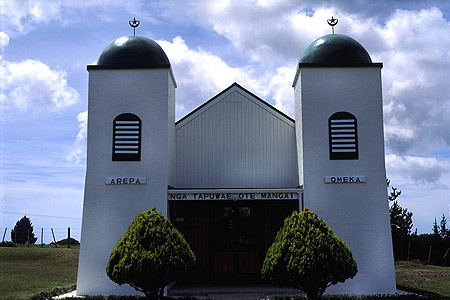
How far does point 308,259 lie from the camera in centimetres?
1050

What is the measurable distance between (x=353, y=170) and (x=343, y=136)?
1074 millimetres

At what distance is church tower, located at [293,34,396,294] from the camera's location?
14.2 meters

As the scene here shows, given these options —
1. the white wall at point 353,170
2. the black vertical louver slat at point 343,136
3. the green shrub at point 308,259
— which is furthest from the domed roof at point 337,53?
the green shrub at point 308,259

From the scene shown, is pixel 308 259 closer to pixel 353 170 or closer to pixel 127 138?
pixel 353 170

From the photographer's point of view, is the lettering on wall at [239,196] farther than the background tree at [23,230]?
No

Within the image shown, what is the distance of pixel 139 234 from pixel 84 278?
3995 mm

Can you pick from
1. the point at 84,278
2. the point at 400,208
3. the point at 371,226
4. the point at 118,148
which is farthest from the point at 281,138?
the point at 400,208

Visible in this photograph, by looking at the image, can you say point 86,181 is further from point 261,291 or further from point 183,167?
point 261,291

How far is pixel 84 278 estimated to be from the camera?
14.2 metres

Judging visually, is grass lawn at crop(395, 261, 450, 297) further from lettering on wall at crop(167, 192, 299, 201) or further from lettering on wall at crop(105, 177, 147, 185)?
lettering on wall at crop(105, 177, 147, 185)

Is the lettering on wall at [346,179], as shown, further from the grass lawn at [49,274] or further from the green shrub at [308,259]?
the grass lawn at [49,274]

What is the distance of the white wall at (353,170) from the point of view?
14203mm

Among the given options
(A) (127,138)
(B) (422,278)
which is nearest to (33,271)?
(A) (127,138)

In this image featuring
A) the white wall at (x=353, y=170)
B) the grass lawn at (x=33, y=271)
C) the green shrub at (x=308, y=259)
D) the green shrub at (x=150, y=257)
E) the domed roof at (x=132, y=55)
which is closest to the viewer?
the green shrub at (x=308, y=259)
